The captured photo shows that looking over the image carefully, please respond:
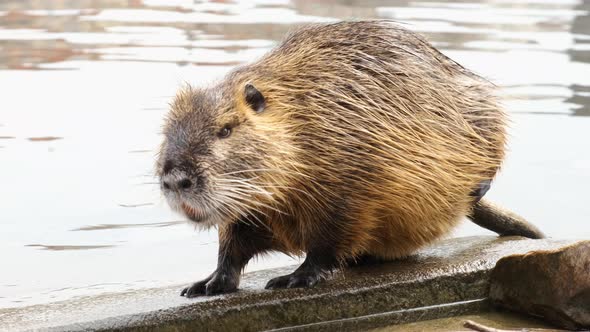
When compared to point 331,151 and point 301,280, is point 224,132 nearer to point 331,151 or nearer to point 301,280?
point 331,151

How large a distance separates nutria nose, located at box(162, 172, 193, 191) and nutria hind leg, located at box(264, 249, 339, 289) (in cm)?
77

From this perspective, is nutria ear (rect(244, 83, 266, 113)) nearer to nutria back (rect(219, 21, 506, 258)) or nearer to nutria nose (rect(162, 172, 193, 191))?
nutria back (rect(219, 21, 506, 258))

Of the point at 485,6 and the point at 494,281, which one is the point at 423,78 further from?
the point at 485,6

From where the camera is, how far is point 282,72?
16.0ft

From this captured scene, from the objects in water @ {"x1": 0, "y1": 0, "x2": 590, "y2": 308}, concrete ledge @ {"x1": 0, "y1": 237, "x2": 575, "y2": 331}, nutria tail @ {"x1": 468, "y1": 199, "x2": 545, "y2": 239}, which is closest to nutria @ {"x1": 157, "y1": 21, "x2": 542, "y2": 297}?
concrete ledge @ {"x1": 0, "y1": 237, "x2": 575, "y2": 331}

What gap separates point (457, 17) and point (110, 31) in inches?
206

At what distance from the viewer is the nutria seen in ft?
14.7

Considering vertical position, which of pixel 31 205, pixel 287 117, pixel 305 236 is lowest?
pixel 31 205

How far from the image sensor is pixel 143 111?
9.87 m

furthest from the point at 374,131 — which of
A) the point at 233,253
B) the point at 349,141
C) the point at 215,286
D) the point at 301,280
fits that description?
the point at 215,286

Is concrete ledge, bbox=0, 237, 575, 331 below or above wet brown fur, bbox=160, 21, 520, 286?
below

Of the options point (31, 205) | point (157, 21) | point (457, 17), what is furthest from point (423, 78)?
point (457, 17)

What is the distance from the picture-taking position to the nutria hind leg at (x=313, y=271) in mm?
4832

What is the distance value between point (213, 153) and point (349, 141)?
66 centimetres
